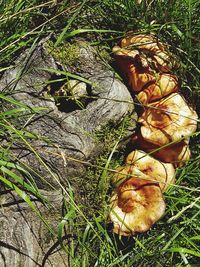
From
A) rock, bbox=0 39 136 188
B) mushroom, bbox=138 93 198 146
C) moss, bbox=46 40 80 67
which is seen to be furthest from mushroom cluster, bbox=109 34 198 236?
moss, bbox=46 40 80 67

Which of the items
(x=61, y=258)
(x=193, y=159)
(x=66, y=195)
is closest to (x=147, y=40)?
(x=193, y=159)

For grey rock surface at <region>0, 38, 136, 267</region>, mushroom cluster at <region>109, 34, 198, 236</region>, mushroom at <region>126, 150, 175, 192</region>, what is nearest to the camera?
grey rock surface at <region>0, 38, 136, 267</region>

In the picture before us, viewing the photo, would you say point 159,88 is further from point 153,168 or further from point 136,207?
point 136,207

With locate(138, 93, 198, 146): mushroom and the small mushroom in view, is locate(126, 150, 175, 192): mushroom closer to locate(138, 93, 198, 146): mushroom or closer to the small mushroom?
locate(138, 93, 198, 146): mushroom

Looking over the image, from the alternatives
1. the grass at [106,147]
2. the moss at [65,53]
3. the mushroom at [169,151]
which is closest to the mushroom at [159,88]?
the grass at [106,147]

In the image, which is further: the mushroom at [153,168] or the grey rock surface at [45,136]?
the mushroom at [153,168]

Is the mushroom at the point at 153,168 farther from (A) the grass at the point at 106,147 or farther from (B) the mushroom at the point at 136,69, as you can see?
(B) the mushroom at the point at 136,69

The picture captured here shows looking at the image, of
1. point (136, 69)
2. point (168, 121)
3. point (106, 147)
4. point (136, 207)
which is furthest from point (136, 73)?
point (136, 207)
